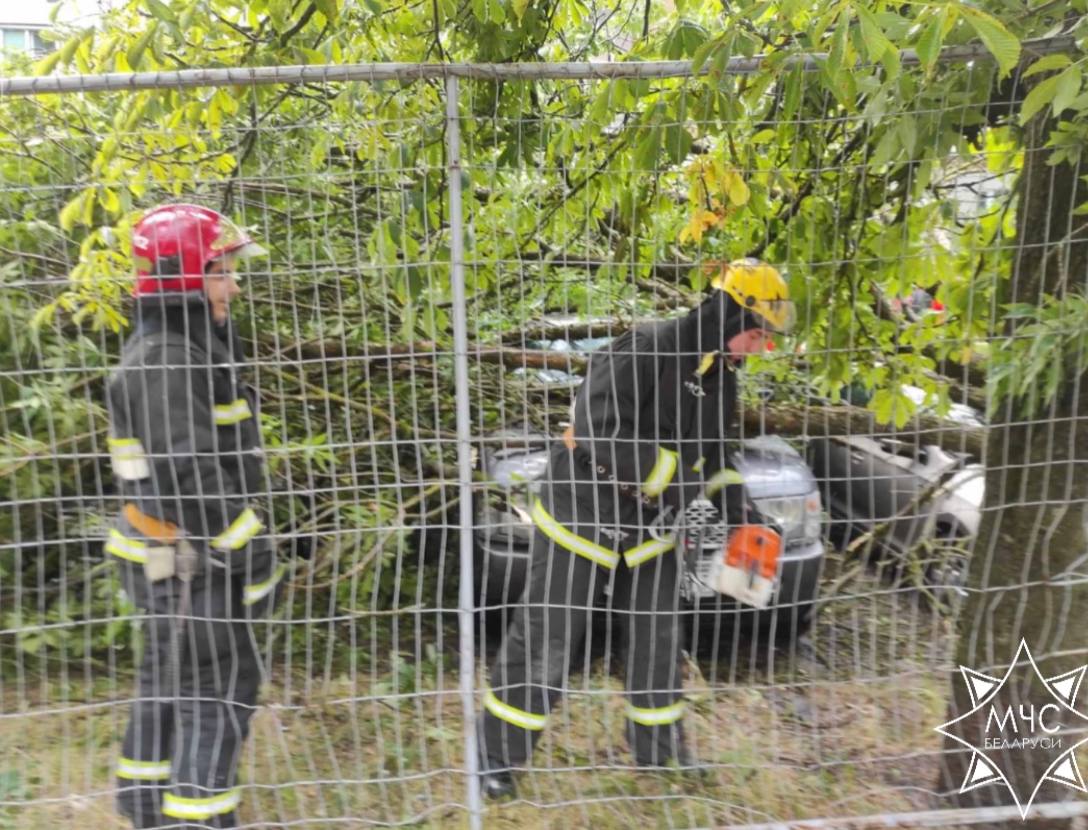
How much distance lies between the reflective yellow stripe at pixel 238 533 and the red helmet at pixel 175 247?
67cm

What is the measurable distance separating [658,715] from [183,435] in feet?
5.85

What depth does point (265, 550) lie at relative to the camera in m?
2.68

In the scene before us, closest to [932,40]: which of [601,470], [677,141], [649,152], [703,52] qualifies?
[703,52]

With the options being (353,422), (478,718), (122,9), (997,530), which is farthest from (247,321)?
(997,530)

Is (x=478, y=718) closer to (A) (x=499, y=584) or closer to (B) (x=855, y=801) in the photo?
(A) (x=499, y=584)

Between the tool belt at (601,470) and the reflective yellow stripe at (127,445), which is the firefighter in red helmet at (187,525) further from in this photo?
the tool belt at (601,470)

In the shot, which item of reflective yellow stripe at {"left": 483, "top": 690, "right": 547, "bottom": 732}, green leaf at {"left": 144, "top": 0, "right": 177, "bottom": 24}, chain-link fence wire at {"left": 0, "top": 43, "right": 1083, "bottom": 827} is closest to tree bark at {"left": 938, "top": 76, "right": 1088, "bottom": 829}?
chain-link fence wire at {"left": 0, "top": 43, "right": 1083, "bottom": 827}

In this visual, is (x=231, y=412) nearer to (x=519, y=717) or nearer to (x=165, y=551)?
(x=165, y=551)

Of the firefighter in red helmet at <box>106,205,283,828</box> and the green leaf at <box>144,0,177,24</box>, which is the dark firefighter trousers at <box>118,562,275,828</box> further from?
the green leaf at <box>144,0,177,24</box>

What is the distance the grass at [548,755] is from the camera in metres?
2.89

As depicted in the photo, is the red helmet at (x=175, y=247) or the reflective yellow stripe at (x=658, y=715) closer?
the red helmet at (x=175, y=247)

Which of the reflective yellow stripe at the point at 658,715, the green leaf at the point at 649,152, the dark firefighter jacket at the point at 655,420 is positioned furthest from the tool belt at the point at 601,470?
the green leaf at the point at 649,152

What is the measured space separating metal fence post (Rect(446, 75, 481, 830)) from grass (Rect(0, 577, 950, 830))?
142 mm

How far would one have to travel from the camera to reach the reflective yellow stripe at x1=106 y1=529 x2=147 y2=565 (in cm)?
258
